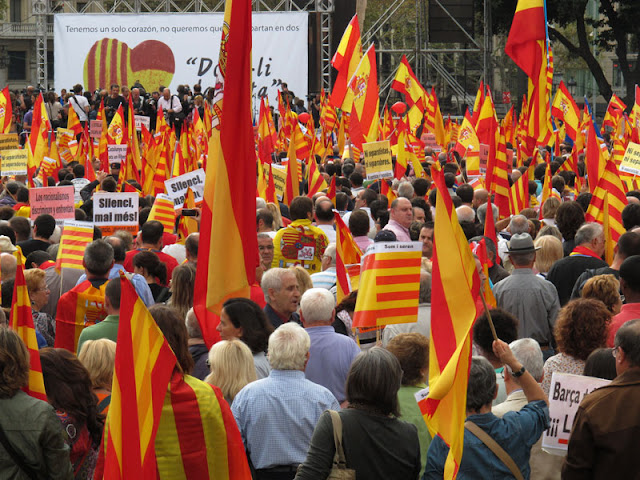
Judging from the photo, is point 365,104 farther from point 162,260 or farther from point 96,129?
point 162,260

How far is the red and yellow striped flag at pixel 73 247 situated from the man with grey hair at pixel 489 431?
166 inches

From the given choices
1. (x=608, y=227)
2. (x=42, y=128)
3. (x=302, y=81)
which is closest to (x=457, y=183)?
(x=608, y=227)

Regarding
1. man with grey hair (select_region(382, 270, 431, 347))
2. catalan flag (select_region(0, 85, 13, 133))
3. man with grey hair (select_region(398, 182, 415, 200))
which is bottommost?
man with grey hair (select_region(382, 270, 431, 347))

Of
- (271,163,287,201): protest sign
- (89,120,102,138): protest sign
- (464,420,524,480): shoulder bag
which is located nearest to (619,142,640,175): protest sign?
(271,163,287,201): protest sign

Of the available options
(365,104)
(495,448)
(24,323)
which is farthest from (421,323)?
(365,104)

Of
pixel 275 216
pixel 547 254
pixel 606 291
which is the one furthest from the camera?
pixel 275 216

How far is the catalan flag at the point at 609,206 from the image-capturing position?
9.09m

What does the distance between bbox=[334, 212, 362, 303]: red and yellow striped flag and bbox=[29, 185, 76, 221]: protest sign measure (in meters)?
3.56

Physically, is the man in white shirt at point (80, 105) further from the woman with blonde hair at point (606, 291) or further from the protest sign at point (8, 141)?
the woman with blonde hair at point (606, 291)

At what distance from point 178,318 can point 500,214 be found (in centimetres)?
733

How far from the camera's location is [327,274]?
795cm

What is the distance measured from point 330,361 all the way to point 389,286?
2.03ft

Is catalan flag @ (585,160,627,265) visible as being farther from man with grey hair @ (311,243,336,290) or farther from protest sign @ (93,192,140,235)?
protest sign @ (93,192,140,235)

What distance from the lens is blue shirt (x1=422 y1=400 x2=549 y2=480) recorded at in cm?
437
